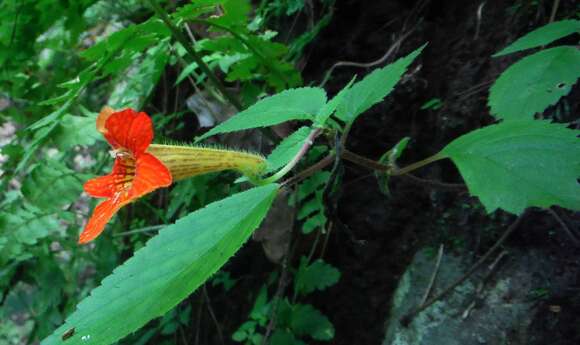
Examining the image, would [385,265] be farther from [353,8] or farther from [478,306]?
[353,8]

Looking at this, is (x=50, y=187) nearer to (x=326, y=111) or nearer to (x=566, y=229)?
(x=326, y=111)

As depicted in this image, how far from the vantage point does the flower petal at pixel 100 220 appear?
99 centimetres

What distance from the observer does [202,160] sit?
110 cm

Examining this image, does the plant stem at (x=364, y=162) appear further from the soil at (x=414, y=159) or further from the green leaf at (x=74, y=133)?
the green leaf at (x=74, y=133)

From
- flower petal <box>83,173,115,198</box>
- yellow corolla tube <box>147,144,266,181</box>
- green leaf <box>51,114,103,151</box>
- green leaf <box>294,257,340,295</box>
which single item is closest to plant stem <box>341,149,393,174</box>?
yellow corolla tube <box>147,144,266,181</box>

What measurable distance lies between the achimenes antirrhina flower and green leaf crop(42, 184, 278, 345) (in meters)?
0.15

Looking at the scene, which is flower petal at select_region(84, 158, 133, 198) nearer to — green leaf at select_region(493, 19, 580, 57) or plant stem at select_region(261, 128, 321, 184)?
plant stem at select_region(261, 128, 321, 184)

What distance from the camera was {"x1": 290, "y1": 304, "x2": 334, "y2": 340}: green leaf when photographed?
1.70 m

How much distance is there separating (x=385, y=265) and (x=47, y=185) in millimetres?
1452

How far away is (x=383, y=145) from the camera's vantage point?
78.0 inches

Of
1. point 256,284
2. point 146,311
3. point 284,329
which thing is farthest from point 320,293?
point 146,311

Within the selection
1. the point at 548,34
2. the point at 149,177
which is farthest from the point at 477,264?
the point at 149,177

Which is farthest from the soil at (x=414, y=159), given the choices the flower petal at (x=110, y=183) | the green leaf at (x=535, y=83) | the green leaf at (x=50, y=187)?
the green leaf at (x=50, y=187)

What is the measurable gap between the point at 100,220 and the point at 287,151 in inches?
16.4
